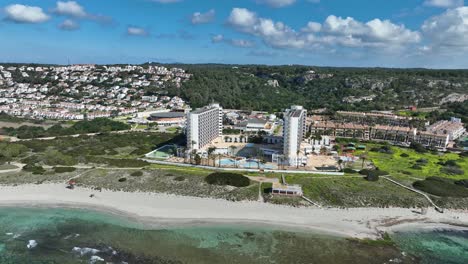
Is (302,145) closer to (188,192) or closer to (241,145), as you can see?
(241,145)

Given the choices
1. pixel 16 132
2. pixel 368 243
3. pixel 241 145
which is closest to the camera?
pixel 368 243

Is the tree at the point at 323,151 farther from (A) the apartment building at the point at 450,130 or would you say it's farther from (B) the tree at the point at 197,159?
(A) the apartment building at the point at 450,130

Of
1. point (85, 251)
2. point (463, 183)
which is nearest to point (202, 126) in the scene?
point (85, 251)

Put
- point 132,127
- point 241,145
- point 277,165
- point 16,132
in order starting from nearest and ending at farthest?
1. point 277,165
2. point 241,145
3. point 16,132
4. point 132,127

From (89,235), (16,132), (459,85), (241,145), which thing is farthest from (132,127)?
(459,85)

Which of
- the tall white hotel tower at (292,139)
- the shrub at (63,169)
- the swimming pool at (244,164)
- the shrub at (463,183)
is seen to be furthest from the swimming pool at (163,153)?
the shrub at (463,183)

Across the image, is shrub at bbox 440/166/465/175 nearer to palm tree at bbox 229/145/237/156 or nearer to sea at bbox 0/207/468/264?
sea at bbox 0/207/468/264

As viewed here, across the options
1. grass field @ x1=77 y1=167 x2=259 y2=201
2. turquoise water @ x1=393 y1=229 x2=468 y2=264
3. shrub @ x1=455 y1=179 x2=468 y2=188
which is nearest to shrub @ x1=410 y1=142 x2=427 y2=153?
shrub @ x1=455 y1=179 x2=468 y2=188

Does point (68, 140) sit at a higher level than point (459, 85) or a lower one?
lower
